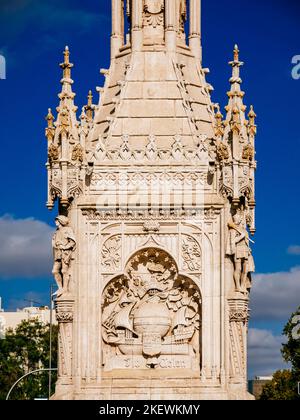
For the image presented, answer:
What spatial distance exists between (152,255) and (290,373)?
37.5 meters

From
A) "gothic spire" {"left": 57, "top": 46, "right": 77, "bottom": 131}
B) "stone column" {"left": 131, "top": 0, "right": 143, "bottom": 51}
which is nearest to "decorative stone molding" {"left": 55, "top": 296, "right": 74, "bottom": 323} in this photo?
"gothic spire" {"left": 57, "top": 46, "right": 77, "bottom": 131}

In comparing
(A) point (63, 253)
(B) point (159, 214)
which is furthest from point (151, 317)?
(A) point (63, 253)

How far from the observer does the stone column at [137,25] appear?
43.4 m

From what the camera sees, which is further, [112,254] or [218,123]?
[218,123]

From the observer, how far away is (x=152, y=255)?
137ft

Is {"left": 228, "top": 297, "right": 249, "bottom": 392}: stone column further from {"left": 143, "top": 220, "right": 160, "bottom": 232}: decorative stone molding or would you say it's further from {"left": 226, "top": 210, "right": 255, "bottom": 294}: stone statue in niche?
{"left": 143, "top": 220, "right": 160, "bottom": 232}: decorative stone molding

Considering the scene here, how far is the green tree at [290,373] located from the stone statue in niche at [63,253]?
105 feet

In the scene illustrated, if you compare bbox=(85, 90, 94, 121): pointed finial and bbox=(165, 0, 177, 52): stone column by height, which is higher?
bbox=(165, 0, 177, 52): stone column

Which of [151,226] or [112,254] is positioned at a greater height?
[151,226]

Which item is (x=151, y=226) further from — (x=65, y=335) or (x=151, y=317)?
(x=65, y=335)

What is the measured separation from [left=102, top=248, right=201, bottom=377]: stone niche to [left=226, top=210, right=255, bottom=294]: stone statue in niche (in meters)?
1.11

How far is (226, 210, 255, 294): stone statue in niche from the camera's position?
40969mm

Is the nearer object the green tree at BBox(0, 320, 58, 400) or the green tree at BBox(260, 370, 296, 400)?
the green tree at BBox(260, 370, 296, 400)
